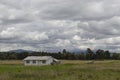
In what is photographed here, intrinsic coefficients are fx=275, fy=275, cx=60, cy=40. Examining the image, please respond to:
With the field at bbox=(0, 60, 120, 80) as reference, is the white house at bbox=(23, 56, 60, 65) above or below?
above

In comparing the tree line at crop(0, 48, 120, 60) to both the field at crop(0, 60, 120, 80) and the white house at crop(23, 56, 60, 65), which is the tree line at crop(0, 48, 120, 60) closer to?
the white house at crop(23, 56, 60, 65)

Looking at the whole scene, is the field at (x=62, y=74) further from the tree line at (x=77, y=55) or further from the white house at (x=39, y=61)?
the tree line at (x=77, y=55)

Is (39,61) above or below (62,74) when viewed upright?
above

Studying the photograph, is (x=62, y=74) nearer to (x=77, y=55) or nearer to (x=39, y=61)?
(x=39, y=61)

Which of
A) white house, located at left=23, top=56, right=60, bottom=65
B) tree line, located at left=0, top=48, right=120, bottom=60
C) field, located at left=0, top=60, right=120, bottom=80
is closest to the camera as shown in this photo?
field, located at left=0, top=60, right=120, bottom=80

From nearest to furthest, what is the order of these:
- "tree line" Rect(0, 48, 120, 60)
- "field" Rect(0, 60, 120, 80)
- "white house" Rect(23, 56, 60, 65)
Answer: "field" Rect(0, 60, 120, 80) < "white house" Rect(23, 56, 60, 65) < "tree line" Rect(0, 48, 120, 60)

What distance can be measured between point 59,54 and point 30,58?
168 ft

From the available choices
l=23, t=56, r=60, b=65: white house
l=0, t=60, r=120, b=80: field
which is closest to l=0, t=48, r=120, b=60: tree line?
l=23, t=56, r=60, b=65: white house

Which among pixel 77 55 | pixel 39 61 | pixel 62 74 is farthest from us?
pixel 77 55

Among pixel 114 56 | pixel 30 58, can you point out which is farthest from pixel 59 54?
pixel 30 58

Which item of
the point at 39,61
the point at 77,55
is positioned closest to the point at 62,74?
the point at 39,61

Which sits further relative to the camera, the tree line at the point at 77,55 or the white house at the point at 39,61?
the tree line at the point at 77,55

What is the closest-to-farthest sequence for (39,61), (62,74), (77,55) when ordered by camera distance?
1. (62,74)
2. (39,61)
3. (77,55)

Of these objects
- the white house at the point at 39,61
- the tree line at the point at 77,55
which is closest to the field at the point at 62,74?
the white house at the point at 39,61
